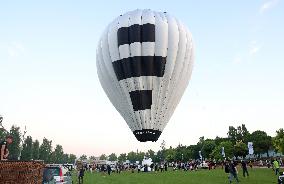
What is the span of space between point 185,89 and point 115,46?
7.81 meters

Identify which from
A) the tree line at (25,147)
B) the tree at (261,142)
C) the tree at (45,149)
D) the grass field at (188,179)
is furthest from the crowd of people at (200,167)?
the tree at (45,149)

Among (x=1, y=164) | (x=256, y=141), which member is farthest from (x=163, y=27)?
(x=256, y=141)

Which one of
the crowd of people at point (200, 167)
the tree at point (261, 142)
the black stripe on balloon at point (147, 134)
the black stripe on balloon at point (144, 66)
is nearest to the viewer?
the black stripe on balloon at point (144, 66)

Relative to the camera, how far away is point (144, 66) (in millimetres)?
30656

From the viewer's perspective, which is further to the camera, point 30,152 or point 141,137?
point 30,152

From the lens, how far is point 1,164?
7.45 meters

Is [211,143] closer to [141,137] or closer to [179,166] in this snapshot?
[179,166]

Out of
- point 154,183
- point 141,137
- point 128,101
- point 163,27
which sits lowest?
point 154,183

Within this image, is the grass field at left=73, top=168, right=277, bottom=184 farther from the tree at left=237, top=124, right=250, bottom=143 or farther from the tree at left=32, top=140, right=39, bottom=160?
the tree at left=237, top=124, right=250, bottom=143

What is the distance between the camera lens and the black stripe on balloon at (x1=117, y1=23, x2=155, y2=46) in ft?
101

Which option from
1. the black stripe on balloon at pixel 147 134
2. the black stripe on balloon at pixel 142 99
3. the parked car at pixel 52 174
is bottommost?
the parked car at pixel 52 174

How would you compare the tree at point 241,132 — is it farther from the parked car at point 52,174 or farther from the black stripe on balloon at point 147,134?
the parked car at point 52,174

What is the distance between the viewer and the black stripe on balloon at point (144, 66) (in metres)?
30.6

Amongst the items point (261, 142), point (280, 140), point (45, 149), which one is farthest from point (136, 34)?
point (45, 149)
